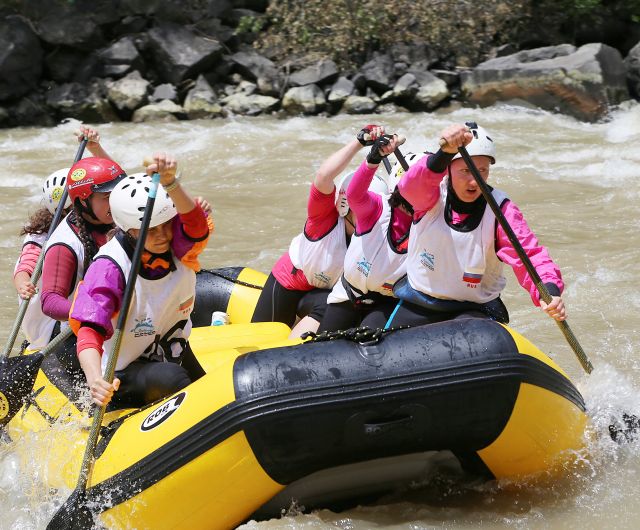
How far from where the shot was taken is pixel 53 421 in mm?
3895

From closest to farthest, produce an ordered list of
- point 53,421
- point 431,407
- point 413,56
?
point 431,407
point 53,421
point 413,56

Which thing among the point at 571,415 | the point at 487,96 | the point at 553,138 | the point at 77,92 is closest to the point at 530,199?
the point at 553,138

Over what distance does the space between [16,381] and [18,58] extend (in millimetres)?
10418

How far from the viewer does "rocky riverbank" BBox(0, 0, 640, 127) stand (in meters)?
12.9

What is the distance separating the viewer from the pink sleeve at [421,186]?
3699 millimetres

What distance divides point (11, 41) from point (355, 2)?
4.90 meters

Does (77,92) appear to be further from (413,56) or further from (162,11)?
(413,56)

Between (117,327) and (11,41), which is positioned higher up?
(117,327)

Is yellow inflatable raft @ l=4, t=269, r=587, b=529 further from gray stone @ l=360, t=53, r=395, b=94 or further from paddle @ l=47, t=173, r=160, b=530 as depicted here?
gray stone @ l=360, t=53, r=395, b=94

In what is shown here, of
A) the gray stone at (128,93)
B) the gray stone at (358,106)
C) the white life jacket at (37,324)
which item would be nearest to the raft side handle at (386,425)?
the white life jacket at (37,324)

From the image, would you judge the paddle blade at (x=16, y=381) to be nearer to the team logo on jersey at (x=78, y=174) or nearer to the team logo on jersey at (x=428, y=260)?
the team logo on jersey at (x=78, y=174)

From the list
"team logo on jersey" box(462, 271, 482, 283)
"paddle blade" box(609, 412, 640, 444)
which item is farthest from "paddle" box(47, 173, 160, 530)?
"paddle blade" box(609, 412, 640, 444)

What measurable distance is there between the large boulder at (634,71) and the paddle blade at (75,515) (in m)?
11.3

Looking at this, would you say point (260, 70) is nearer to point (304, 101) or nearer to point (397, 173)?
point (304, 101)
